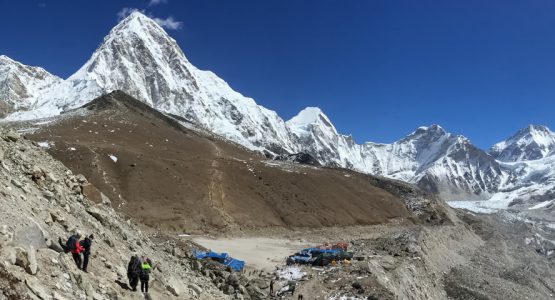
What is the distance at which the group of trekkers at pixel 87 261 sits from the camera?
20.1 metres

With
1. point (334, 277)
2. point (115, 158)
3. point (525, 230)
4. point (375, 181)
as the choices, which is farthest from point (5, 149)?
point (525, 230)

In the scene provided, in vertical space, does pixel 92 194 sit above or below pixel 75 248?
above

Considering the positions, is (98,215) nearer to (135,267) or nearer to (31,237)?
(135,267)

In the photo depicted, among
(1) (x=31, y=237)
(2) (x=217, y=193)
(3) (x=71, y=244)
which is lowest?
(3) (x=71, y=244)

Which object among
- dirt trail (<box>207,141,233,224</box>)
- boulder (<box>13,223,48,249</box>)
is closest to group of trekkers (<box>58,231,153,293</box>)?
boulder (<box>13,223,48,249</box>)

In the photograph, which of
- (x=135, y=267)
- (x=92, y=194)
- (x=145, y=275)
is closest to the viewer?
(x=135, y=267)

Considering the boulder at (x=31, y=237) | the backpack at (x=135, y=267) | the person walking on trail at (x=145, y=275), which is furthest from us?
the person walking on trail at (x=145, y=275)

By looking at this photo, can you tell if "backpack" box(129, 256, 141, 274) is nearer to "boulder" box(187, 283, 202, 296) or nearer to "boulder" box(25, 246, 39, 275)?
"boulder" box(25, 246, 39, 275)

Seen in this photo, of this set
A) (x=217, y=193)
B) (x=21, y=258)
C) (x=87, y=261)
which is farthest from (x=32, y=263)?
(x=217, y=193)

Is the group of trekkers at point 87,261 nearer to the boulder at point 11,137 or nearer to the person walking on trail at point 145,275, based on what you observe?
the person walking on trail at point 145,275

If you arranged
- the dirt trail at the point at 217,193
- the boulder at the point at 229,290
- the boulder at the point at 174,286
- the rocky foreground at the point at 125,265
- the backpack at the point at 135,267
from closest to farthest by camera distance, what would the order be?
the rocky foreground at the point at 125,265 → the backpack at the point at 135,267 → the boulder at the point at 174,286 → the boulder at the point at 229,290 → the dirt trail at the point at 217,193

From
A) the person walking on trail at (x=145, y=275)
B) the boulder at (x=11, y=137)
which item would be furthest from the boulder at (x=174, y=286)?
the boulder at (x=11, y=137)

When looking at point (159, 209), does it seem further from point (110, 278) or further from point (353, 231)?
point (110, 278)

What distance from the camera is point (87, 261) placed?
2042cm
